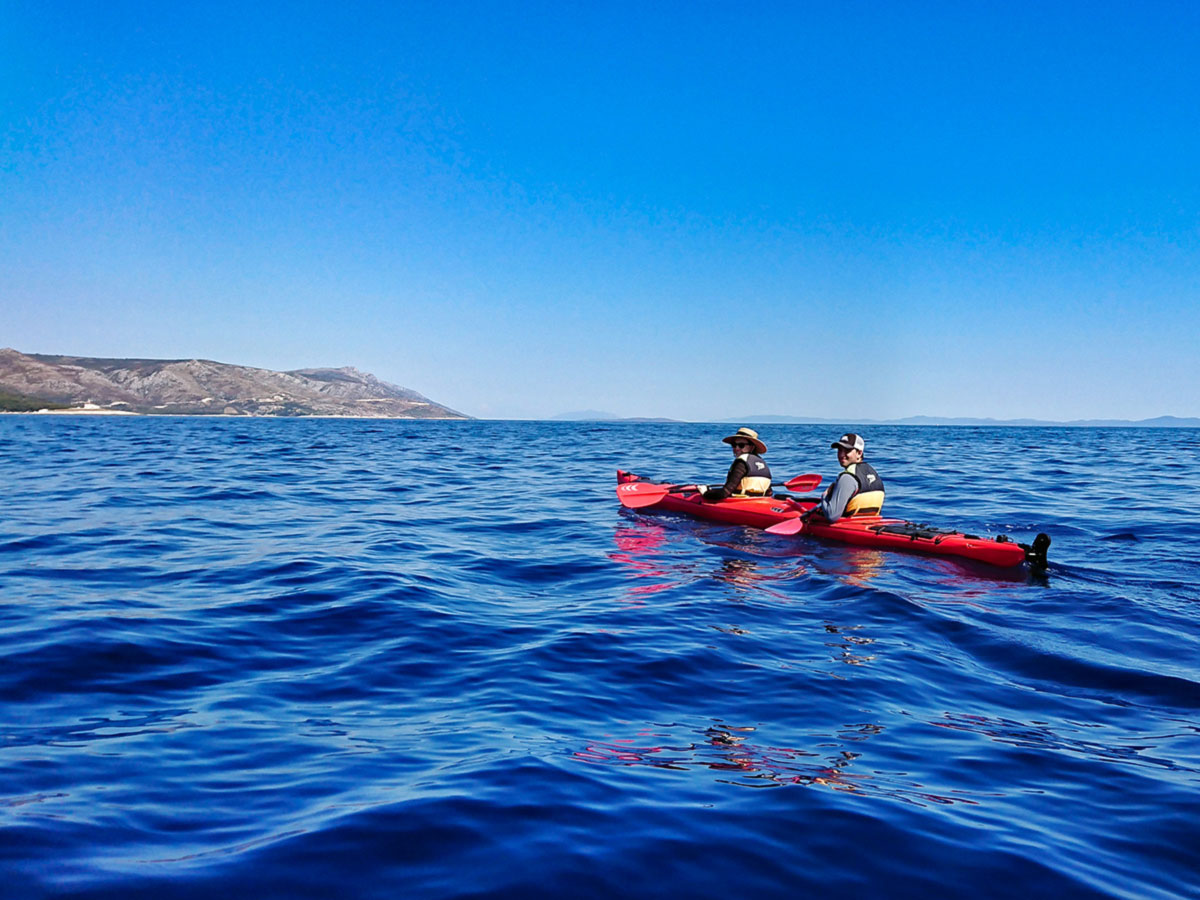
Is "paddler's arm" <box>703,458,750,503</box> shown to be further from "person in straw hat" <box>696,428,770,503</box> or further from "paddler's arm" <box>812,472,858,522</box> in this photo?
"paddler's arm" <box>812,472,858,522</box>

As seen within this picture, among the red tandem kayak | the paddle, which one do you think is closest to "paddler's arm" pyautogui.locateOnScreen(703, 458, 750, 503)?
the red tandem kayak

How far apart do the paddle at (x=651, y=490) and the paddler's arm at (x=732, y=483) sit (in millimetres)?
1183

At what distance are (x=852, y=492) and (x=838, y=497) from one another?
246 millimetres

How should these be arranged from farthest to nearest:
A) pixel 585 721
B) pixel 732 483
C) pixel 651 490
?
pixel 651 490, pixel 732 483, pixel 585 721

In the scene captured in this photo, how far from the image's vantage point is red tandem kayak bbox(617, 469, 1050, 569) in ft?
35.7

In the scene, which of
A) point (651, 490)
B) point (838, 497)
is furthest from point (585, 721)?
point (651, 490)

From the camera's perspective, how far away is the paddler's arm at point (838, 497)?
42.4 ft

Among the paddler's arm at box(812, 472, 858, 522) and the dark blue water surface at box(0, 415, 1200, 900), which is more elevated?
the paddler's arm at box(812, 472, 858, 522)

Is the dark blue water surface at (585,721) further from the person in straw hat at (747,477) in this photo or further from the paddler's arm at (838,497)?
the person in straw hat at (747,477)

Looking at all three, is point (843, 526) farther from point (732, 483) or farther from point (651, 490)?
point (651, 490)

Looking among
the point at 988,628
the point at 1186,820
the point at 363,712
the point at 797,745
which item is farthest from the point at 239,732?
the point at 988,628

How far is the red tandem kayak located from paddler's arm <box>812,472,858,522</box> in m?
0.16

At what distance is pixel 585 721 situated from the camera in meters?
5.21

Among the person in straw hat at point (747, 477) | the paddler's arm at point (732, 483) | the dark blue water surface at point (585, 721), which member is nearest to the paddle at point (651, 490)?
the paddler's arm at point (732, 483)
